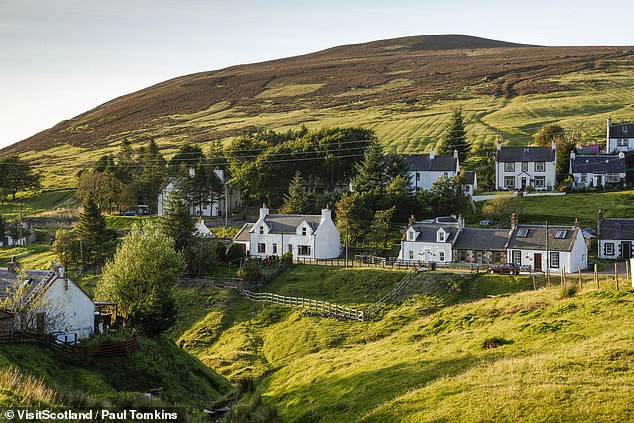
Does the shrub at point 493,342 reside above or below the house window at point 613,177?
below

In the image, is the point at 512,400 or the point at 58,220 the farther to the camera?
the point at 58,220

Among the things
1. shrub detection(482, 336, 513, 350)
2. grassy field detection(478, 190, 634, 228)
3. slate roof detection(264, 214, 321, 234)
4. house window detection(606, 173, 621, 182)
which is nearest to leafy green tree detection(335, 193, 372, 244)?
slate roof detection(264, 214, 321, 234)

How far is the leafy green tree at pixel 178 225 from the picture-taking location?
76.7 m

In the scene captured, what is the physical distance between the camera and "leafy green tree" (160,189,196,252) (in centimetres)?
7669

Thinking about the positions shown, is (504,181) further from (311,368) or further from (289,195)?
(311,368)

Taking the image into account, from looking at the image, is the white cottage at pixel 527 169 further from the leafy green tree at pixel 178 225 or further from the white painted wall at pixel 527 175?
the leafy green tree at pixel 178 225

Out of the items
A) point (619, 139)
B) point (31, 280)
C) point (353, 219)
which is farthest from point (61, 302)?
point (619, 139)

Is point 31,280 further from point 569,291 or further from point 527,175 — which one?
point 527,175

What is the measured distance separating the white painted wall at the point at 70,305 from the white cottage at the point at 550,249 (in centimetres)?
3886

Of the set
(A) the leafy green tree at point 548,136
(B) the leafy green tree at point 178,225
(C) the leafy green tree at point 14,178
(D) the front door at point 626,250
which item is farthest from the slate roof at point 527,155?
(C) the leafy green tree at point 14,178

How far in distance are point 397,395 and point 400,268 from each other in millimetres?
39324

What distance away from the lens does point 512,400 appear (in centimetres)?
2347

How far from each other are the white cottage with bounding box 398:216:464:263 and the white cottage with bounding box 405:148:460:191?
80.1 feet

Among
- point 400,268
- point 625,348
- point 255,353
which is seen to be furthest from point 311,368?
point 400,268
